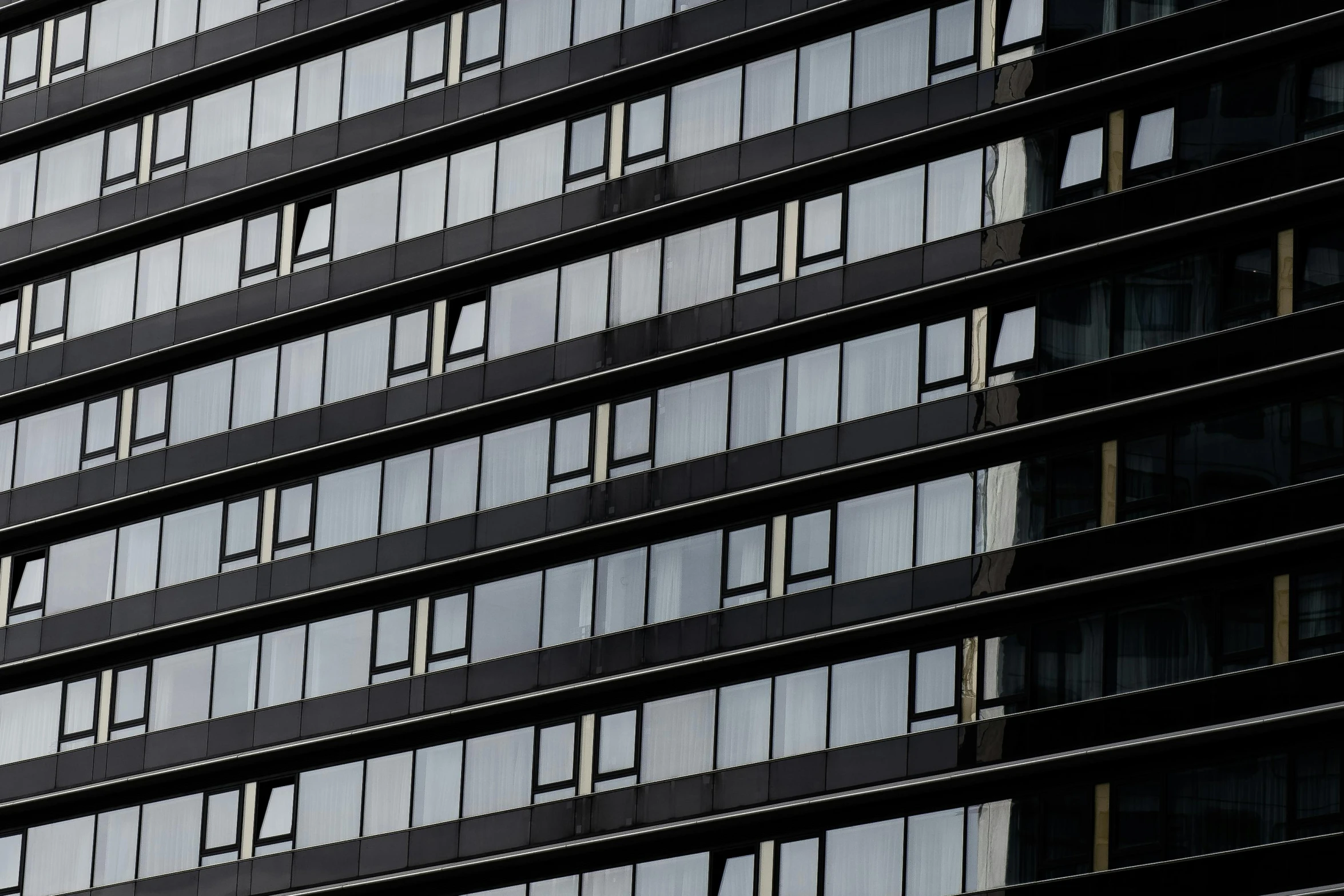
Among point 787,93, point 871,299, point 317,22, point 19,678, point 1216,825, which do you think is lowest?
point 1216,825

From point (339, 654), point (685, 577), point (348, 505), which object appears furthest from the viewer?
point (348, 505)

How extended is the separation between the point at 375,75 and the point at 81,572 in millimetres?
10763

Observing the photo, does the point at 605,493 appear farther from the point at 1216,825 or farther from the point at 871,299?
the point at 1216,825

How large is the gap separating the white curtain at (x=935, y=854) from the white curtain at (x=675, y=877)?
140 inches

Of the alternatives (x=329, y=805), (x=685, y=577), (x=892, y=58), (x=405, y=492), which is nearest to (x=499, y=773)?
(x=329, y=805)

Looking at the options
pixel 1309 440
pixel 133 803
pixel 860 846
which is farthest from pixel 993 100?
pixel 133 803

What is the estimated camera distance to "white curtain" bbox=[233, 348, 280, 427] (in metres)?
60.2

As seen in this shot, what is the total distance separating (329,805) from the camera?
5641cm

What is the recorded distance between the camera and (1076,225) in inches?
2052

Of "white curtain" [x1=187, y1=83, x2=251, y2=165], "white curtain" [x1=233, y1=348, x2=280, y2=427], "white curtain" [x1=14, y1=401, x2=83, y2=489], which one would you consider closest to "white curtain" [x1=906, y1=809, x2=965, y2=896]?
"white curtain" [x1=233, y1=348, x2=280, y2=427]

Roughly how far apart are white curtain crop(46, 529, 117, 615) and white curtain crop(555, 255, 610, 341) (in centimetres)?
1018

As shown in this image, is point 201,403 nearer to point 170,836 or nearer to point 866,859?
point 170,836

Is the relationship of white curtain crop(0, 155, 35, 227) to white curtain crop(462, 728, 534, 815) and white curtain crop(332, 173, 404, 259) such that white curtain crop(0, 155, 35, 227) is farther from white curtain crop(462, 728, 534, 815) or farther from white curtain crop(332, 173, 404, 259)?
white curtain crop(462, 728, 534, 815)

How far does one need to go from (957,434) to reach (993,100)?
5654mm
